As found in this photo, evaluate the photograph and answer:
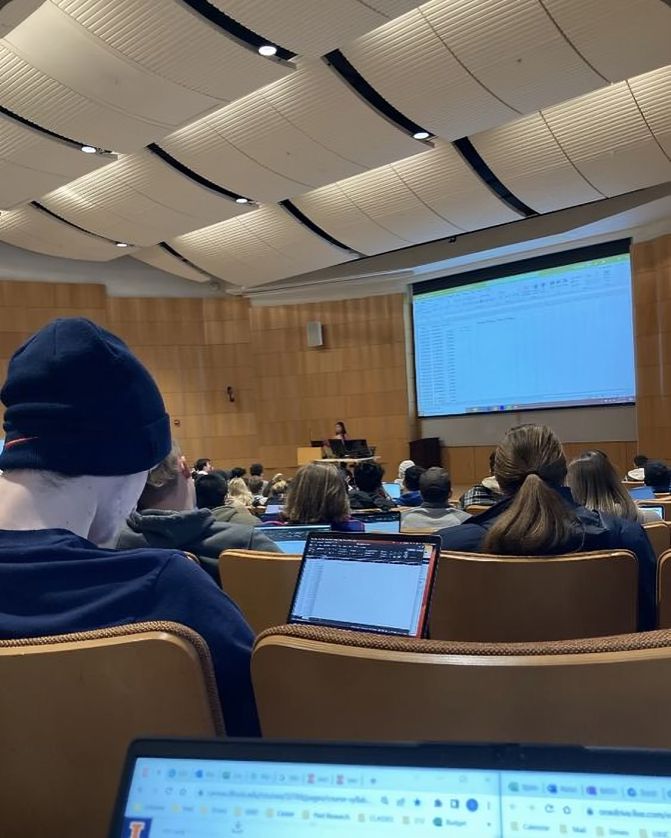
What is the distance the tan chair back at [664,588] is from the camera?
A: 1.92 m

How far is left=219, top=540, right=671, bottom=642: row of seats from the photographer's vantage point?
1.86 m

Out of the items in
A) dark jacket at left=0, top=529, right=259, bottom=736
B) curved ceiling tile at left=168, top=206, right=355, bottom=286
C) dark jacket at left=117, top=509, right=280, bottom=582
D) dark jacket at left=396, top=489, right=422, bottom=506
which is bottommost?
dark jacket at left=396, top=489, right=422, bottom=506

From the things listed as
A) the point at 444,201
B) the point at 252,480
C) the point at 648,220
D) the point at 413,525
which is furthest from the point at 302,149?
the point at 413,525

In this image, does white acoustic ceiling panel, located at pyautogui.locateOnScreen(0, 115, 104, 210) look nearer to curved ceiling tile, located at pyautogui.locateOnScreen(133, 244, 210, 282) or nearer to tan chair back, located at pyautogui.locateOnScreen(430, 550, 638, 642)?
curved ceiling tile, located at pyautogui.locateOnScreen(133, 244, 210, 282)

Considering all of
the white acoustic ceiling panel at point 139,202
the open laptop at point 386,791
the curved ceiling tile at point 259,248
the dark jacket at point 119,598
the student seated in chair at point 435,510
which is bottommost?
the student seated in chair at point 435,510

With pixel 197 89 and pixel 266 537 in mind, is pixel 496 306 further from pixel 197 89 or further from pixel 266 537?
pixel 266 537

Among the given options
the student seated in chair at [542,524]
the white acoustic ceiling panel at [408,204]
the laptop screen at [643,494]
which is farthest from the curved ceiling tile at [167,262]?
the student seated in chair at [542,524]

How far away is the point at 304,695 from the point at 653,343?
9.95m

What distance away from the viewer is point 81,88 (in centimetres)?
671

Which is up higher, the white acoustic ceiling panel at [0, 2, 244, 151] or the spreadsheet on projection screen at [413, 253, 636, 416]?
the white acoustic ceiling panel at [0, 2, 244, 151]

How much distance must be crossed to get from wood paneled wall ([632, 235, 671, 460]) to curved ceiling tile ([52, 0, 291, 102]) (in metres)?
5.98

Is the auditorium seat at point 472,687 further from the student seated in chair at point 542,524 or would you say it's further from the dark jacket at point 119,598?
the student seated in chair at point 542,524

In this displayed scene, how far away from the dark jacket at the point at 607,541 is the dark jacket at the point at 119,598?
1.32m

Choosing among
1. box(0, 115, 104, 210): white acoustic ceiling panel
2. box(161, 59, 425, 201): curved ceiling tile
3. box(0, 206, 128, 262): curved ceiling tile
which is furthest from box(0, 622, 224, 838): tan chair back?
box(0, 206, 128, 262): curved ceiling tile
